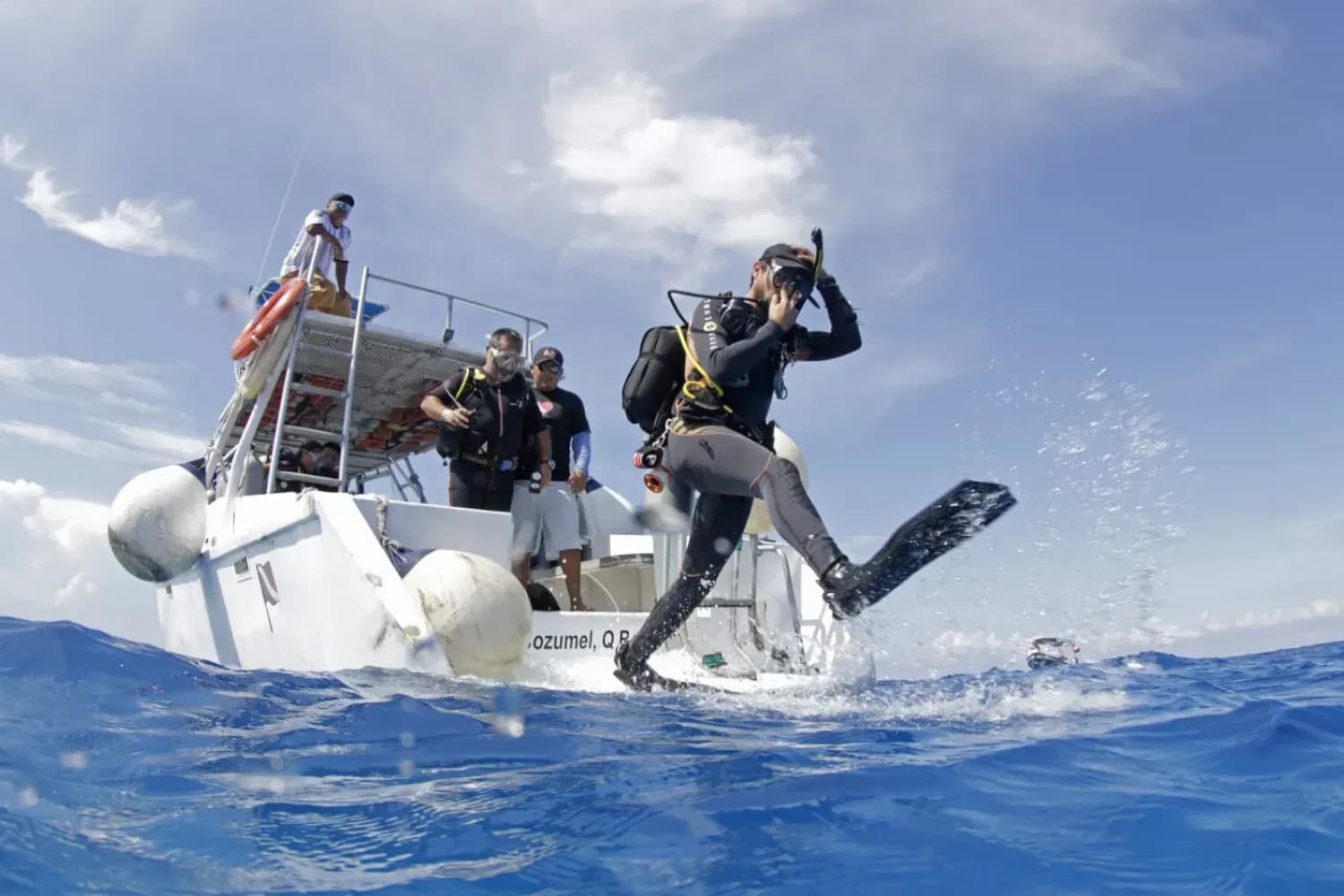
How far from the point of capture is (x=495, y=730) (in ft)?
10.4

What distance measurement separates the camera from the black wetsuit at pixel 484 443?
6184 mm

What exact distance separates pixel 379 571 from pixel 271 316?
3.33m

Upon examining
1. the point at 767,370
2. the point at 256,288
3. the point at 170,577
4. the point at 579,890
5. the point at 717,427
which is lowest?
the point at 579,890

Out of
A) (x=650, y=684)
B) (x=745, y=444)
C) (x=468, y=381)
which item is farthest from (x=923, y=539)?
(x=468, y=381)

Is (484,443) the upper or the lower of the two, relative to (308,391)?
lower

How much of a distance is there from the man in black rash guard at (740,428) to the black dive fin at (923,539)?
0.25ft

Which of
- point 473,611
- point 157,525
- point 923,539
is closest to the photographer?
point 923,539

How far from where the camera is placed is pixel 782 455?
6211mm

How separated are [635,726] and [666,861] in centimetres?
147

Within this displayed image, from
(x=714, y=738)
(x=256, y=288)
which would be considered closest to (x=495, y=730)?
(x=714, y=738)

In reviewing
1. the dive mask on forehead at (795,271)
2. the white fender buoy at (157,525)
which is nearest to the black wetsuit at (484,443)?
the white fender buoy at (157,525)

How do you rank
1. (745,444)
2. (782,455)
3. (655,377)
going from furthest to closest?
(782,455)
(655,377)
(745,444)

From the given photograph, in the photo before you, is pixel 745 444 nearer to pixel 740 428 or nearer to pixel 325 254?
pixel 740 428

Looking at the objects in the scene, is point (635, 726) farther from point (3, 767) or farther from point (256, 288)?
point (256, 288)
